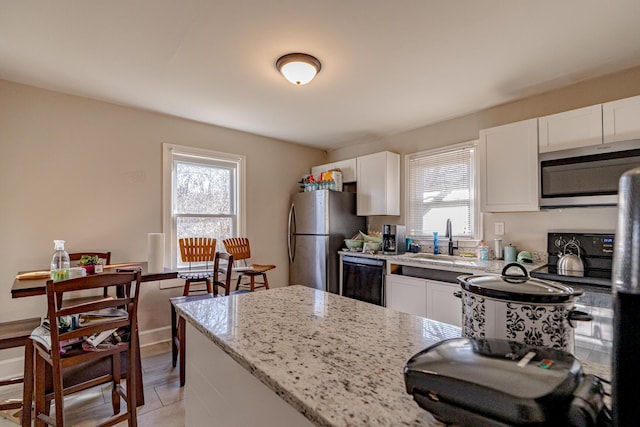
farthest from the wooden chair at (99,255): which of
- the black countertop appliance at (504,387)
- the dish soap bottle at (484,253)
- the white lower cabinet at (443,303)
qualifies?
the dish soap bottle at (484,253)

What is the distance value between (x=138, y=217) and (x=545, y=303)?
3543 mm

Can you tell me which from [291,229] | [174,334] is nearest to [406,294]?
[291,229]

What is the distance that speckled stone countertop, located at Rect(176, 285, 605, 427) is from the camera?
1.81ft

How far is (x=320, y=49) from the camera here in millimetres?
2141

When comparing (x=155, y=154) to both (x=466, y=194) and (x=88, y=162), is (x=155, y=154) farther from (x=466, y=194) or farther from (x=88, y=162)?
(x=466, y=194)

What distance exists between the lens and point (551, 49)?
83.2 inches

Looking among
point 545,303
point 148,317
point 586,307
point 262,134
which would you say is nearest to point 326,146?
point 262,134

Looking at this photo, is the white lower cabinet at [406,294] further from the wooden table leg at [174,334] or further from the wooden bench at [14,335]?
the wooden bench at [14,335]

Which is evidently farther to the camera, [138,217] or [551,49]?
[138,217]

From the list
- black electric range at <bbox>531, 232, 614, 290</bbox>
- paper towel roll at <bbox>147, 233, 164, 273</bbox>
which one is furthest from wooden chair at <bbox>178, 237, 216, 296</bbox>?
black electric range at <bbox>531, 232, 614, 290</bbox>

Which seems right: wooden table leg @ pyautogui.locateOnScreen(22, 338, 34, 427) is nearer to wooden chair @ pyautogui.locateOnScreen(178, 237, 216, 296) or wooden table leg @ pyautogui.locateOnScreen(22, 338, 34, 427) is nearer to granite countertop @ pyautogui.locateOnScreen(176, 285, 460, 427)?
granite countertop @ pyautogui.locateOnScreen(176, 285, 460, 427)

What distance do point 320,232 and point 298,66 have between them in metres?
2.13

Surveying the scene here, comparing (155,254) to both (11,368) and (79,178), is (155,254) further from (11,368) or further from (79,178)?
(11,368)

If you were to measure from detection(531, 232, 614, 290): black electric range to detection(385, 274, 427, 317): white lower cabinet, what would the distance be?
0.94 m
